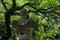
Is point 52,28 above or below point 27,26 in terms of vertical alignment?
below

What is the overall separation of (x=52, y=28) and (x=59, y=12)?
2.05m

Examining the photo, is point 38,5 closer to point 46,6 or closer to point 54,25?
point 46,6

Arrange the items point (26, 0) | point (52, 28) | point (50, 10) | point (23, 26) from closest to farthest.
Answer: point (23, 26) → point (50, 10) → point (26, 0) → point (52, 28)

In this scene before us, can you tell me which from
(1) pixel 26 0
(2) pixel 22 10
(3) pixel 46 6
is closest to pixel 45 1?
(3) pixel 46 6

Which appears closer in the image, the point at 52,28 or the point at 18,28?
the point at 18,28

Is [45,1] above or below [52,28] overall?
above

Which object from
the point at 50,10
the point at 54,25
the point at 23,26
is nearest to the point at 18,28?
the point at 23,26

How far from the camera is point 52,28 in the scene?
14328 millimetres

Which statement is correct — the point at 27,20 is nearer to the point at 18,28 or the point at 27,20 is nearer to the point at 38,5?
the point at 18,28

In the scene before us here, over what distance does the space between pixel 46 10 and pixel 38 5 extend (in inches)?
20.6

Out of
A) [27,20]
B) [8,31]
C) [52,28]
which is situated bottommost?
[52,28]

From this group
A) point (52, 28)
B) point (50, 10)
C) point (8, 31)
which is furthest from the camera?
point (52, 28)

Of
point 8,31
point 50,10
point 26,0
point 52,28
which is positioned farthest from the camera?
point 52,28

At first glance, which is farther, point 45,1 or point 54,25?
point 54,25
